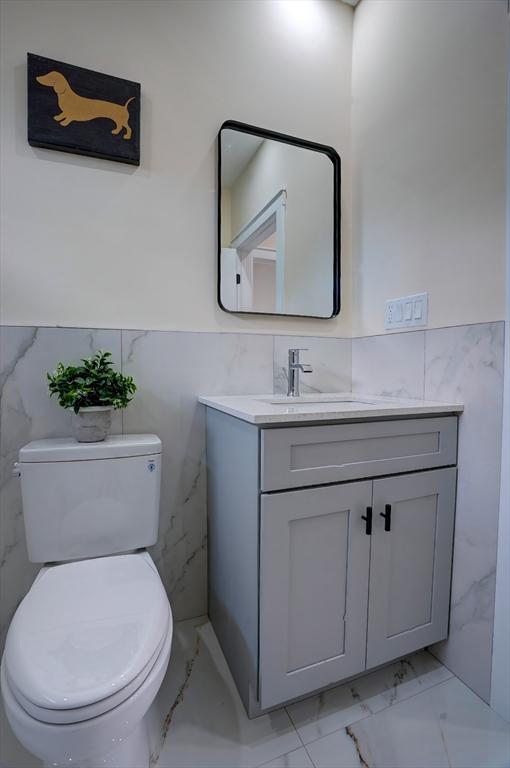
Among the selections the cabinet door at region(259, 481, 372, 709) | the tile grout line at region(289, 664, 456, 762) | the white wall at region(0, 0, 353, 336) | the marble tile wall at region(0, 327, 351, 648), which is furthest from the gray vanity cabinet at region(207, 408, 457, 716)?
the white wall at region(0, 0, 353, 336)

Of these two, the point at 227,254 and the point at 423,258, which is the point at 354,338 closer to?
the point at 423,258

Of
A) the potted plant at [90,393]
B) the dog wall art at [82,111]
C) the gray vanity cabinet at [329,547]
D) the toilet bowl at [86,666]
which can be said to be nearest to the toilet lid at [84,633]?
the toilet bowl at [86,666]

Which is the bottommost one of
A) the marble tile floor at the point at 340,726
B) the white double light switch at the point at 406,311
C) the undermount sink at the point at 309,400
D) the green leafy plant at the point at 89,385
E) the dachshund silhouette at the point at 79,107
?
the marble tile floor at the point at 340,726

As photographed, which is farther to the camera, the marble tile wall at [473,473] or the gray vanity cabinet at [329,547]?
the marble tile wall at [473,473]

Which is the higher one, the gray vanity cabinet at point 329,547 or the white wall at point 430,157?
the white wall at point 430,157

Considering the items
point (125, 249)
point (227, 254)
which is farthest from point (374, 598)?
point (125, 249)

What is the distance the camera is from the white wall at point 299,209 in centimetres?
154

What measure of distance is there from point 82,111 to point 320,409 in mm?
1292

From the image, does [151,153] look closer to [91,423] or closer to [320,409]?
[91,423]

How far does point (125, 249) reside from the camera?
1381mm

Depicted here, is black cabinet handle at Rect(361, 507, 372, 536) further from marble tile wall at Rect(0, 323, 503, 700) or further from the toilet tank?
the toilet tank

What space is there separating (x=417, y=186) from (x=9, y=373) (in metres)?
1.56

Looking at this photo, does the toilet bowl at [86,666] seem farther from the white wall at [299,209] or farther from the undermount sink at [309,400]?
the white wall at [299,209]

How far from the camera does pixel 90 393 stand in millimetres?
1177
